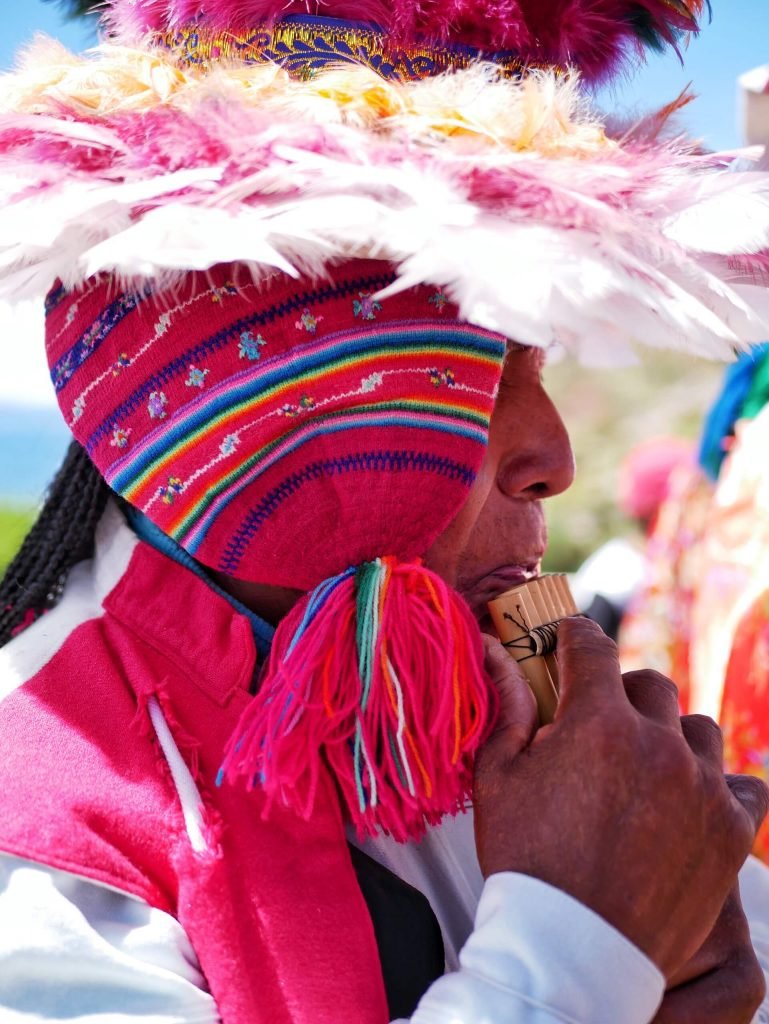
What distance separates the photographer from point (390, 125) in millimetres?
1202

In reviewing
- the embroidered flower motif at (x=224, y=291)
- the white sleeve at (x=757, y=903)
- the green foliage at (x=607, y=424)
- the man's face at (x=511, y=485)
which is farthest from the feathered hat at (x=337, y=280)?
the green foliage at (x=607, y=424)

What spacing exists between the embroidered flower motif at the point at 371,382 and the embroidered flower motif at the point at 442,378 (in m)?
0.07

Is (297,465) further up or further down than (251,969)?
further up

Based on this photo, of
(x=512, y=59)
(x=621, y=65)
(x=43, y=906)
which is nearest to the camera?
(x=43, y=906)

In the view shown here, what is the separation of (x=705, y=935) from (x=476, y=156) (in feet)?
3.09

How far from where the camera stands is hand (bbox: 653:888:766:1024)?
1193 mm

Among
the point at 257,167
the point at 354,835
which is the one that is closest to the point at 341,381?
the point at 257,167

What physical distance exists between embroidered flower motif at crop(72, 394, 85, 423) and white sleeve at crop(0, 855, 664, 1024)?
57cm

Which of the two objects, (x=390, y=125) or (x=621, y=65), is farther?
(x=621, y=65)

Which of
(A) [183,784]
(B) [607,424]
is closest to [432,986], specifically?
(A) [183,784]

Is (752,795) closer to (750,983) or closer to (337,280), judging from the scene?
(750,983)

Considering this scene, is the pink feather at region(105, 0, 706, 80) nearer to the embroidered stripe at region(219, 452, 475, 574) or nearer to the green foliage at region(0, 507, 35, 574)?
the embroidered stripe at region(219, 452, 475, 574)

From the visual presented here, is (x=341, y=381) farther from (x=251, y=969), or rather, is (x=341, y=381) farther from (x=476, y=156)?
(x=251, y=969)

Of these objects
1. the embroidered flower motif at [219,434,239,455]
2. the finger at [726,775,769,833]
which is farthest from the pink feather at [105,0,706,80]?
the finger at [726,775,769,833]
